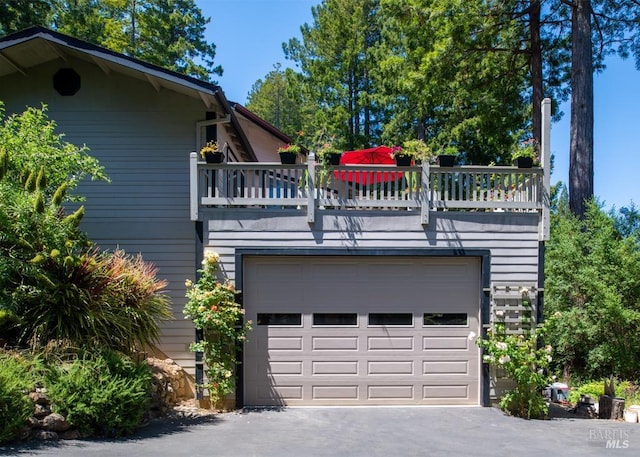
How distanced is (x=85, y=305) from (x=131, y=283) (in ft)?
1.96

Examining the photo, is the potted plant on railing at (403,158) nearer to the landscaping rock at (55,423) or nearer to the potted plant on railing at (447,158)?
the potted plant on railing at (447,158)

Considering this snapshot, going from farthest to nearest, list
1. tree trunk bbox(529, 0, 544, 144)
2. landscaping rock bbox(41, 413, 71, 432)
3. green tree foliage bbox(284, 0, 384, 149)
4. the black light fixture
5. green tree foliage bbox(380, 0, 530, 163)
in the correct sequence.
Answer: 1. green tree foliage bbox(284, 0, 384, 149)
2. tree trunk bbox(529, 0, 544, 144)
3. green tree foliage bbox(380, 0, 530, 163)
4. the black light fixture
5. landscaping rock bbox(41, 413, 71, 432)

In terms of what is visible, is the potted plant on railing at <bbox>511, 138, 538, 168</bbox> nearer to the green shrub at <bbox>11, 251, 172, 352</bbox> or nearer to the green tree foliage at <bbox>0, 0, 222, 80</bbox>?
the green shrub at <bbox>11, 251, 172, 352</bbox>

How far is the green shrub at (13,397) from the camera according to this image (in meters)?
5.17

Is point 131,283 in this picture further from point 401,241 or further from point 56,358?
point 401,241

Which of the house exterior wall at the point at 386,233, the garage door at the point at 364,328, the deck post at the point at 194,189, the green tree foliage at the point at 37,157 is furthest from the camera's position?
the garage door at the point at 364,328

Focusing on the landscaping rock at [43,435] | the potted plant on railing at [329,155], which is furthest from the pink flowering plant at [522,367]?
the landscaping rock at [43,435]

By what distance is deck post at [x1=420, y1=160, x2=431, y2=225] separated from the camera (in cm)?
732

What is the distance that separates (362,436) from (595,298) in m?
5.37

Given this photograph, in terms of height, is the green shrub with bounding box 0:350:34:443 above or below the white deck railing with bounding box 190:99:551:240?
below

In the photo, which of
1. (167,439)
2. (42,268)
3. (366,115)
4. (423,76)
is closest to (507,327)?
(167,439)

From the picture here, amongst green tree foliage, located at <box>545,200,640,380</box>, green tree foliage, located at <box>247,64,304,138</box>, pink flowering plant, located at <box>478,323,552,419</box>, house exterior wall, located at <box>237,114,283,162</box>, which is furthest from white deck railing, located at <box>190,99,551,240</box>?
green tree foliage, located at <box>247,64,304,138</box>

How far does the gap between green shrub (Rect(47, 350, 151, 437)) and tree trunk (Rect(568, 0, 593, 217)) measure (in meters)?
9.00

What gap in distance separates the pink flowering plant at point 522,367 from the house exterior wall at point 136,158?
15.4 feet
